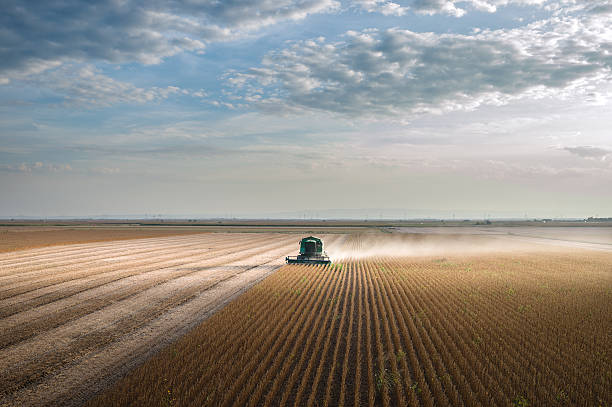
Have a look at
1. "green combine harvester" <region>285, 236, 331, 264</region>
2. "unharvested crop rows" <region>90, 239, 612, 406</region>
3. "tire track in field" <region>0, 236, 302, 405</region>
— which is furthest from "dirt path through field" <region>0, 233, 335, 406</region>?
"green combine harvester" <region>285, 236, 331, 264</region>

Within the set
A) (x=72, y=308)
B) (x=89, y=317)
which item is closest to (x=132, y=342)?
(x=89, y=317)

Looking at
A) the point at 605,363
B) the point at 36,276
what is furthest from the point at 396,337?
the point at 36,276

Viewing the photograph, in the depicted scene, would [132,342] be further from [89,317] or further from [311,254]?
[311,254]

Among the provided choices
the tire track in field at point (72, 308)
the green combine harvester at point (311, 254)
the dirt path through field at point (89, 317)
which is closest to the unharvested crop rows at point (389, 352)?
the dirt path through field at point (89, 317)

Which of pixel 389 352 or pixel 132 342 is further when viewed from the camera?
pixel 132 342

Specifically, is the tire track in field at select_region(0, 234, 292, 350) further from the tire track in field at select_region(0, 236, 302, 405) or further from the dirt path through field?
the tire track in field at select_region(0, 236, 302, 405)
